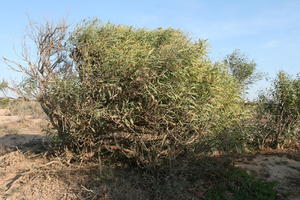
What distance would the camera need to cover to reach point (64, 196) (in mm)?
6047

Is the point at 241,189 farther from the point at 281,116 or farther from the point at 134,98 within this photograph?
the point at 281,116

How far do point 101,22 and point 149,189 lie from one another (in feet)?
13.2

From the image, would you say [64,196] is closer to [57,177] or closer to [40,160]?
[57,177]

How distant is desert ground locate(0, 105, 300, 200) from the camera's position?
607 centimetres

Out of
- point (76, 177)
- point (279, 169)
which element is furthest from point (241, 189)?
point (76, 177)

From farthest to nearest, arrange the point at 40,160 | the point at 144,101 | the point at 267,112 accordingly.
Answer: the point at 267,112 → the point at 40,160 → the point at 144,101

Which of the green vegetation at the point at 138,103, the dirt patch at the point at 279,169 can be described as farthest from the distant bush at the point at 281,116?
the green vegetation at the point at 138,103

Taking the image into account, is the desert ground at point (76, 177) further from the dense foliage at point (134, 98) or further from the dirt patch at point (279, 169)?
the dense foliage at point (134, 98)

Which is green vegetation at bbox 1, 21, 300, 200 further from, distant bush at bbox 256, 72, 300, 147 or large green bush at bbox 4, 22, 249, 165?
distant bush at bbox 256, 72, 300, 147

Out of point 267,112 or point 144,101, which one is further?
point 267,112

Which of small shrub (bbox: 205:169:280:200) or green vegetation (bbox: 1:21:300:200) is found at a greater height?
green vegetation (bbox: 1:21:300:200)

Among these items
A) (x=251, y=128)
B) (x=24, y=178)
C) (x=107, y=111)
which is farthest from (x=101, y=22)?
(x=251, y=128)

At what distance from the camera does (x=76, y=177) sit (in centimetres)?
662

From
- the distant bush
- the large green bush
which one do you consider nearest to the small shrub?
the large green bush
